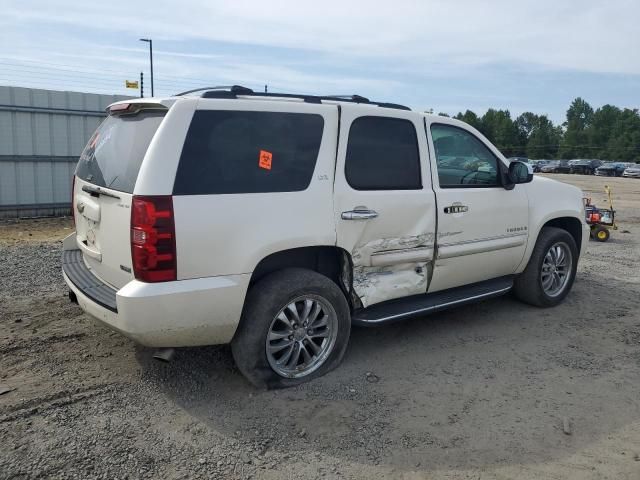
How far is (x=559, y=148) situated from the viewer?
85125 mm

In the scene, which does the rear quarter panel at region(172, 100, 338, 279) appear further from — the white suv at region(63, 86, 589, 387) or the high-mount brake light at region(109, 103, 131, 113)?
the high-mount brake light at region(109, 103, 131, 113)

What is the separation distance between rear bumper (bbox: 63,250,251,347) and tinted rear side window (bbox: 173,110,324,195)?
591mm

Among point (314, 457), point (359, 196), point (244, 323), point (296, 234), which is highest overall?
point (359, 196)

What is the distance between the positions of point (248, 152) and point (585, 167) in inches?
2273

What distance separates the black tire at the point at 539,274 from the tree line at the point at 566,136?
236 ft

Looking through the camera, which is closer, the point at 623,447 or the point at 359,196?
the point at 623,447

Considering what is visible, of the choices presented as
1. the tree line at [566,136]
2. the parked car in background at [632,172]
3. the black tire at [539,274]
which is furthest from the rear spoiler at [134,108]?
the tree line at [566,136]

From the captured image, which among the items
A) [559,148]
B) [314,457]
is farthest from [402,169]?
[559,148]

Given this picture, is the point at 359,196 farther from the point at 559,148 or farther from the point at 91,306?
the point at 559,148

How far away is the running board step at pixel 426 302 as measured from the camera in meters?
4.30

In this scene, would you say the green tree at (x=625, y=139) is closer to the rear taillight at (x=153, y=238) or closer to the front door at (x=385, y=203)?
the front door at (x=385, y=203)

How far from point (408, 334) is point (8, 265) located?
5.25 metres

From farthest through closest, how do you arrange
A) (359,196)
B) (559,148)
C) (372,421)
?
(559,148) → (359,196) → (372,421)

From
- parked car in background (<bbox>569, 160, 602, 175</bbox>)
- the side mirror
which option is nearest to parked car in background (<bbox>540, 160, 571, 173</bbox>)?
parked car in background (<bbox>569, 160, 602, 175</bbox>)
